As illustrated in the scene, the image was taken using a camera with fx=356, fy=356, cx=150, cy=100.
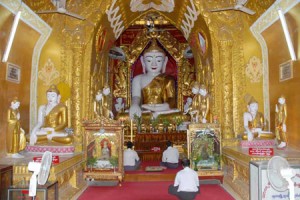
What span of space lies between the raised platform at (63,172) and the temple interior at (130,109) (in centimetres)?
2

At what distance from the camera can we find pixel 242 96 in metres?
8.22

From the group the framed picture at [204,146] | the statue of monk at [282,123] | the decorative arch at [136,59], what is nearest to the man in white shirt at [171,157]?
the framed picture at [204,146]

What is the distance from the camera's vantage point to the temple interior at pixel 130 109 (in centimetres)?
595

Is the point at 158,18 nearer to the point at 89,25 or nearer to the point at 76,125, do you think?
the point at 89,25

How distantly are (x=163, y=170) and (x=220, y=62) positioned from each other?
2.80 metres

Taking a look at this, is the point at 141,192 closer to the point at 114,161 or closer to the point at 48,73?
the point at 114,161

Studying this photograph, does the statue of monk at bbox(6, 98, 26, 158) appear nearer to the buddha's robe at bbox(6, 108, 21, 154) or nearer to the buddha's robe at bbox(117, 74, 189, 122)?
the buddha's robe at bbox(6, 108, 21, 154)

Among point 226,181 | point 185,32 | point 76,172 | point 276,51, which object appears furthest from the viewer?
point 185,32

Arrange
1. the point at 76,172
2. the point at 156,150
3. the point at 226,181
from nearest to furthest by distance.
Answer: the point at 76,172 → the point at 226,181 → the point at 156,150

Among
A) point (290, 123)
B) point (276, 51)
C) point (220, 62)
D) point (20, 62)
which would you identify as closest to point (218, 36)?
point (220, 62)

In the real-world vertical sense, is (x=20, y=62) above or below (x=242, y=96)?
above

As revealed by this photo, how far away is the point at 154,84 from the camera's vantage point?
41.3ft

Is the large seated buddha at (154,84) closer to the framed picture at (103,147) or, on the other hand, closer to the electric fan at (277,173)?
the framed picture at (103,147)

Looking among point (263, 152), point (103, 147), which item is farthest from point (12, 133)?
point (263, 152)
